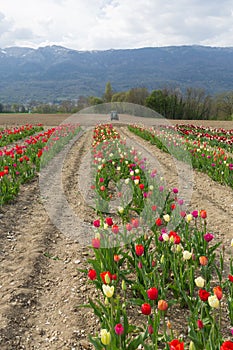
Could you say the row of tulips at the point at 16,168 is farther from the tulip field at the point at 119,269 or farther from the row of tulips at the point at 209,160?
the row of tulips at the point at 209,160

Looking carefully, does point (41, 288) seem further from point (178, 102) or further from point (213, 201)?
point (178, 102)

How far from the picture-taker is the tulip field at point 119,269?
8.59 feet

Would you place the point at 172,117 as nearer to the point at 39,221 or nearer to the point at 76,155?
the point at 76,155

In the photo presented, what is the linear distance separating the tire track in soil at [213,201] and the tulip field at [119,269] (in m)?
0.02

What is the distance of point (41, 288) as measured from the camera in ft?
12.6

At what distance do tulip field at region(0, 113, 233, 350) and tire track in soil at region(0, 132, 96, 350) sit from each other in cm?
1

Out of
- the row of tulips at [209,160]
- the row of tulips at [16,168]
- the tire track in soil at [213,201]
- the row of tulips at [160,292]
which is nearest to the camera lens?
the row of tulips at [160,292]

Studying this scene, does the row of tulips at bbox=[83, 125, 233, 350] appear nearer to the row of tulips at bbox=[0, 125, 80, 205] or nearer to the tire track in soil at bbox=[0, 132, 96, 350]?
the tire track in soil at bbox=[0, 132, 96, 350]

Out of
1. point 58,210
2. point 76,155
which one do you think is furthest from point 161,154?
point 58,210

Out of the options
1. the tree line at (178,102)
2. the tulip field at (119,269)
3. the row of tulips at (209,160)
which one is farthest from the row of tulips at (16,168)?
the tree line at (178,102)

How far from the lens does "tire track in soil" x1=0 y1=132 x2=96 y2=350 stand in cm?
307

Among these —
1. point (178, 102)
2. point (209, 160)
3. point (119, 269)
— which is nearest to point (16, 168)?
point (209, 160)

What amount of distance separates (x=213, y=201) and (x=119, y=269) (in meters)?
3.56

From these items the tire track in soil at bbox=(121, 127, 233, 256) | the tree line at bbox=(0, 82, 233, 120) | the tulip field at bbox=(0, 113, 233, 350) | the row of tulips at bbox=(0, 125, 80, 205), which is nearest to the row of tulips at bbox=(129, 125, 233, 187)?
the tulip field at bbox=(0, 113, 233, 350)
